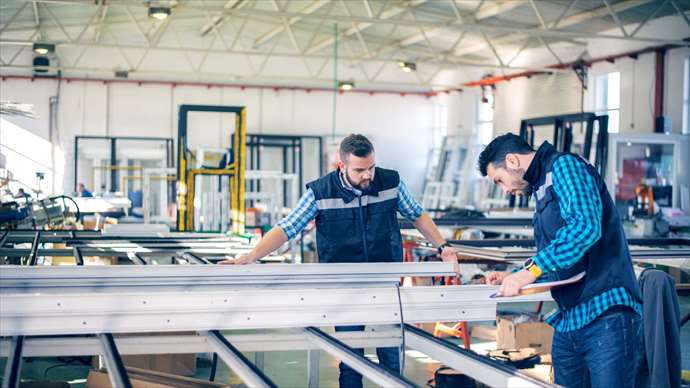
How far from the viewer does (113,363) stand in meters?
2.09

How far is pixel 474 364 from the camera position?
2199 mm

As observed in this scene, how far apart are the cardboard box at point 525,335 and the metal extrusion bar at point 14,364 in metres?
4.55

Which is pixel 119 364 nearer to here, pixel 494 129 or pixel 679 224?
pixel 679 224

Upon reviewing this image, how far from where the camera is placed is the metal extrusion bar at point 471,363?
2012 mm

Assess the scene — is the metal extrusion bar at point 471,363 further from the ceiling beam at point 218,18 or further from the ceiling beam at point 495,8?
the ceiling beam at point 218,18

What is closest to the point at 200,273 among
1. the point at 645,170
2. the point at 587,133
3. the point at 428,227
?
the point at 428,227

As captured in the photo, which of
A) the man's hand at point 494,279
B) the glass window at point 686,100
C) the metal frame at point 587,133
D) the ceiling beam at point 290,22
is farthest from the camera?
the ceiling beam at point 290,22

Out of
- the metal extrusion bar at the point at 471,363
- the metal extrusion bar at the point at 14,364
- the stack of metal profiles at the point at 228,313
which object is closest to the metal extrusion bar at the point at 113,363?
the stack of metal profiles at the point at 228,313

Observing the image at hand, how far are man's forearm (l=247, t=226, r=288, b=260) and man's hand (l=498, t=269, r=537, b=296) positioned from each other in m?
1.39

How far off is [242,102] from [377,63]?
11.8 ft

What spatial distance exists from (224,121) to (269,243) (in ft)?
52.7

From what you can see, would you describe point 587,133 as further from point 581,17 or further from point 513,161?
point 513,161

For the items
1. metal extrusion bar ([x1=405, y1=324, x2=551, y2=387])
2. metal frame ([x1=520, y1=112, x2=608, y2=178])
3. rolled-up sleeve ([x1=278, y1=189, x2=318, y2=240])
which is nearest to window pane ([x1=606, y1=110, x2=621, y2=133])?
metal frame ([x1=520, y1=112, x2=608, y2=178])

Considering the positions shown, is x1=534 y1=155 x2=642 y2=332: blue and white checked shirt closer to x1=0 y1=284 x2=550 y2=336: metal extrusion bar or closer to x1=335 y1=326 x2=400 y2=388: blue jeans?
x1=0 y1=284 x2=550 y2=336: metal extrusion bar
